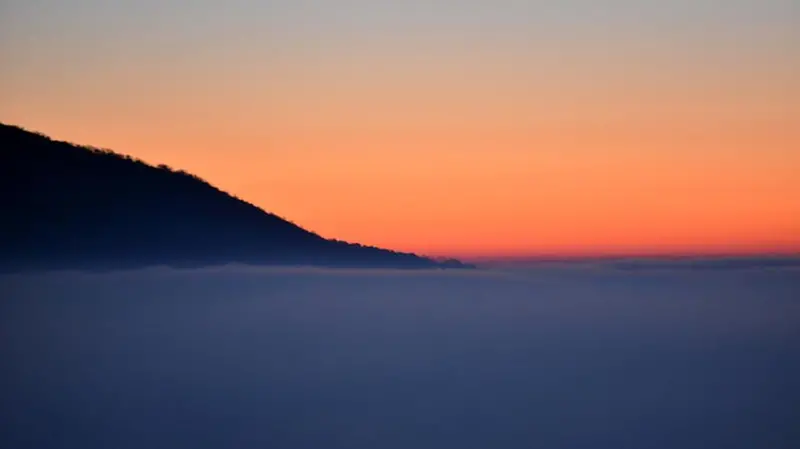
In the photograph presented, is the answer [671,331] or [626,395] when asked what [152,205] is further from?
[671,331]

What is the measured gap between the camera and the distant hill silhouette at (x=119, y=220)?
308ft

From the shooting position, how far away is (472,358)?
407 feet

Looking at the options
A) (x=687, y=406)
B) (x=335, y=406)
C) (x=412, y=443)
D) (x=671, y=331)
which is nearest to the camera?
(x=412, y=443)

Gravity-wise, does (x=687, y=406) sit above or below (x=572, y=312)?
below

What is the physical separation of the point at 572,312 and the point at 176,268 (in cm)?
7885

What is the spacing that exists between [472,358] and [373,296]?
23.2 m

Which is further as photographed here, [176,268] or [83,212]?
[176,268]

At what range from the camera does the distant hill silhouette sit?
93.9 metres

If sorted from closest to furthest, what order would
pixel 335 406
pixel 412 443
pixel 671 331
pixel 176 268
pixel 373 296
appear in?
pixel 412 443 → pixel 335 406 → pixel 176 268 → pixel 373 296 → pixel 671 331

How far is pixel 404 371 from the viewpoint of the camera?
114m

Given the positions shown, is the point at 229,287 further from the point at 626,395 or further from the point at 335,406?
the point at 626,395

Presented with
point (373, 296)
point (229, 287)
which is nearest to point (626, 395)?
point (373, 296)

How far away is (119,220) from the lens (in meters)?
106

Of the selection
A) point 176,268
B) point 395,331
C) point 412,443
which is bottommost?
point 412,443
